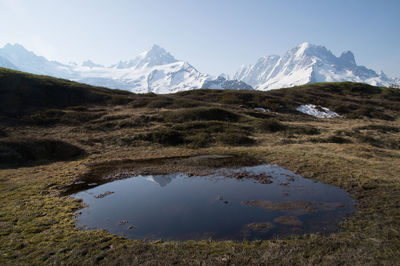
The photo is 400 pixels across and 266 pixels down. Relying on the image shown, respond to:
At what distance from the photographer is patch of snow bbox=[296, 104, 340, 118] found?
65.4 meters

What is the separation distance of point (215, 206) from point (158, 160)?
576 inches

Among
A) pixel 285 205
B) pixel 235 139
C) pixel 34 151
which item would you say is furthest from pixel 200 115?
pixel 285 205

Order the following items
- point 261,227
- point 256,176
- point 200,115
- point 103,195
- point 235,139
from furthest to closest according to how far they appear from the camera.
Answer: point 200,115
point 235,139
point 256,176
point 103,195
point 261,227

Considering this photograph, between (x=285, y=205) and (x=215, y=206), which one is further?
(x=215, y=206)

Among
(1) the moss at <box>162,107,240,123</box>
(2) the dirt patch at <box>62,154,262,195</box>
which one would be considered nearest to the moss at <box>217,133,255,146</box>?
(2) the dirt patch at <box>62,154,262,195</box>

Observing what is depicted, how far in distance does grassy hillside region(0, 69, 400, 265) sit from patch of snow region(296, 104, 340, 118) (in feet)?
10.5

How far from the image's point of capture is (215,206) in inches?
662

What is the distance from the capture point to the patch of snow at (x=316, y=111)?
65375 mm

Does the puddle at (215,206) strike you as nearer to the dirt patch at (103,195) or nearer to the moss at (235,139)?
the dirt patch at (103,195)

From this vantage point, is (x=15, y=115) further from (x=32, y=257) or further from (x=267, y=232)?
(x=267, y=232)

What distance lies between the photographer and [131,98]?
223 feet

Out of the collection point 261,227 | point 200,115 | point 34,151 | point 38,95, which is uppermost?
point 38,95

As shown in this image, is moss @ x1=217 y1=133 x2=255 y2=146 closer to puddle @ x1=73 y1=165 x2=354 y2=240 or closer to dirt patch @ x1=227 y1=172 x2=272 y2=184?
dirt patch @ x1=227 y1=172 x2=272 y2=184

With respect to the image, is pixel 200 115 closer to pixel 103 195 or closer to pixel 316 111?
pixel 103 195
